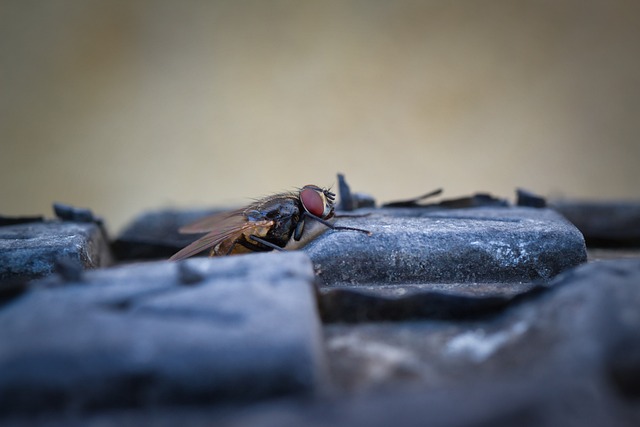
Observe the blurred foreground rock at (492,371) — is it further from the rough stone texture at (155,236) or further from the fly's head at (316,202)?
the rough stone texture at (155,236)

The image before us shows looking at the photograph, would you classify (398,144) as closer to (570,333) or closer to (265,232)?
(265,232)

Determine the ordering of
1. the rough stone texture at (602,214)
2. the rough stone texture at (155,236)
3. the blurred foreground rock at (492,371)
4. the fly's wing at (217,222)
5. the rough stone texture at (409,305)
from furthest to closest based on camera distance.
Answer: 1. the rough stone texture at (602,214)
2. the rough stone texture at (155,236)
3. the fly's wing at (217,222)
4. the rough stone texture at (409,305)
5. the blurred foreground rock at (492,371)

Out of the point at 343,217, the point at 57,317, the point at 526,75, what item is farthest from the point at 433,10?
the point at 57,317

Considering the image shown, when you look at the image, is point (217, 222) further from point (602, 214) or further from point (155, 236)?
point (602, 214)

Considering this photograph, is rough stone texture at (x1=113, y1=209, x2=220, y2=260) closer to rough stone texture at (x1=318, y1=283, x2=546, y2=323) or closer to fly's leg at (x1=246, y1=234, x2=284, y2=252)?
fly's leg at (x1=246, y1=234, x2=284, y2=252)

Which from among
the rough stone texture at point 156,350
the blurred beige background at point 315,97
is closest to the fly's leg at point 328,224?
the rough stone texture at point 156,350

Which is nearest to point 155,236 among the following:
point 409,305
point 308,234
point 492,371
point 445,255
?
point 308,234
